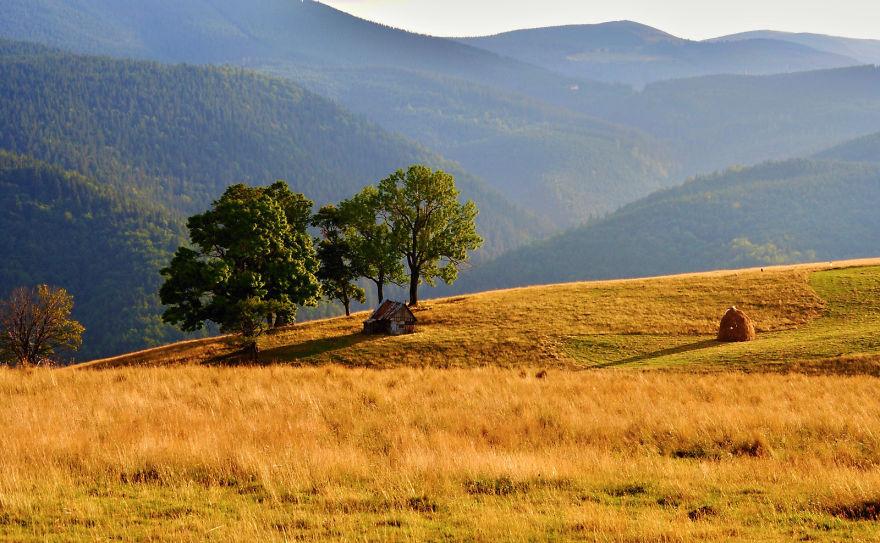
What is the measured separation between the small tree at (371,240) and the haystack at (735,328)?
29623 millimetres

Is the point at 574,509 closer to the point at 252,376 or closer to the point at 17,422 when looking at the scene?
the point at 17,422

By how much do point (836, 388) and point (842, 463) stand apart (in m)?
12.8

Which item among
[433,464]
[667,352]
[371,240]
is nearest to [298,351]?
[371,240]

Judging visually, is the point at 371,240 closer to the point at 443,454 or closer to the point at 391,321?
the point at 391,321

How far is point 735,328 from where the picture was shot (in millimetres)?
47344

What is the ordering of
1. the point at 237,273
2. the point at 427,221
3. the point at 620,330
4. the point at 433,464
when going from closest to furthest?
the point at 433,464, the point at 620,330, the point at 237,273, the point at 427,221

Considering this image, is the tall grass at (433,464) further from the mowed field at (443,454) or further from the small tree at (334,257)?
the small tree at (334,257)

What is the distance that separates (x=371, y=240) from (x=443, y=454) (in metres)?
52.2

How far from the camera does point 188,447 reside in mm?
16156

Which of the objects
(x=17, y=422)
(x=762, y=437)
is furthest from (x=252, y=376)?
(x=762, y=437)

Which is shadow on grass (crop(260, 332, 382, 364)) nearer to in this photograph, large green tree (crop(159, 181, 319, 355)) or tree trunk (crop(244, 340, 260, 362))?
tree trunk (crop(244, 340, 260, 362))

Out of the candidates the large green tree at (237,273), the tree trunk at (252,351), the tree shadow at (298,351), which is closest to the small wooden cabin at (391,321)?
the tree shadow at (298,351)

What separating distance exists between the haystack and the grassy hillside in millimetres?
1045

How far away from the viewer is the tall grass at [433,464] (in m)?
11.9
